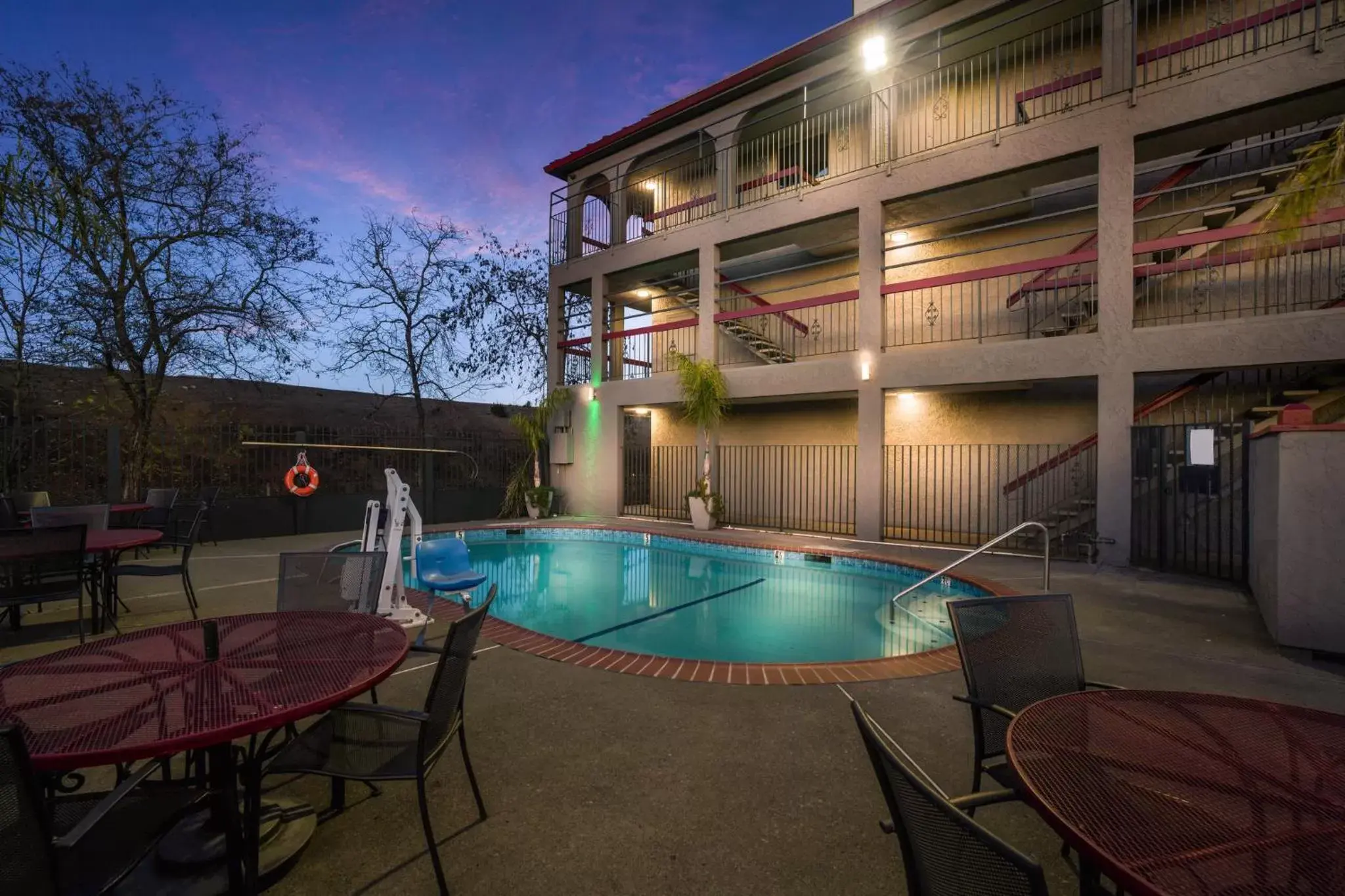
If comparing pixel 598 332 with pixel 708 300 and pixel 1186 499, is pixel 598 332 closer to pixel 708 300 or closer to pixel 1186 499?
pixel 708 300

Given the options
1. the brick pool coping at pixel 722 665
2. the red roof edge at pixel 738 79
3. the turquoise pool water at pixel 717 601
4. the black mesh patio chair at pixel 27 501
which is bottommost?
the turquoise pool water at pixel 717 601

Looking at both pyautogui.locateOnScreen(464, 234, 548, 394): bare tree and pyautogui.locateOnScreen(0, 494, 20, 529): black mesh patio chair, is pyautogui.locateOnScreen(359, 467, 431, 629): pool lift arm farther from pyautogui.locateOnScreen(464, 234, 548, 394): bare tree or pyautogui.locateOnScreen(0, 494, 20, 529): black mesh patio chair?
pyautogui.locateOnScreen(464, 234, 548, 394): bare tree

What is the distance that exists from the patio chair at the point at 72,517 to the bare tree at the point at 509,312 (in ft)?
33.4

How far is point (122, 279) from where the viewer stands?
8273 millimetres

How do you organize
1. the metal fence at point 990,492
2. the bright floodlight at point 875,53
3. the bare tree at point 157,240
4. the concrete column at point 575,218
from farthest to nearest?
the concrete column at point 575,218
the metal fence at point 990,492
the bright floodlight at point 875,53
the bare tree at point 157,240

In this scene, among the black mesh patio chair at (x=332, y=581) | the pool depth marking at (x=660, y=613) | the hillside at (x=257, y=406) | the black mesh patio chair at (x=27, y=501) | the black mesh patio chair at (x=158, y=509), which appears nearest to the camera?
the black mesh patio chair at (x=332, y=581)

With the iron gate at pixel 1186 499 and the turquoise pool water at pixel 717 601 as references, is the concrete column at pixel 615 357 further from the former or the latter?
the iron gate at pixel 1186 499

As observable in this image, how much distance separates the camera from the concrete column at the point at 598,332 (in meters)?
12.4

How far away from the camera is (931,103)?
10492 millimetres

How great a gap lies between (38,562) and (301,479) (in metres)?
6.04

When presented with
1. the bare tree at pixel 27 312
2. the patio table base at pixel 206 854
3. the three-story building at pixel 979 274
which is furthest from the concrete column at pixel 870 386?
the bare tree at pixel 27 312

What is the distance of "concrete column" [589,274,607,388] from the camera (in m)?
12.4

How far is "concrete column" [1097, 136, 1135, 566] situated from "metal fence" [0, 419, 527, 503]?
35.3ft

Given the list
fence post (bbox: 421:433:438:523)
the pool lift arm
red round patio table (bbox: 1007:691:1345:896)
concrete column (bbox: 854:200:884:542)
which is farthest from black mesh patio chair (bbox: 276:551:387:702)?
fence post (bbox: 421:433:438:523)
